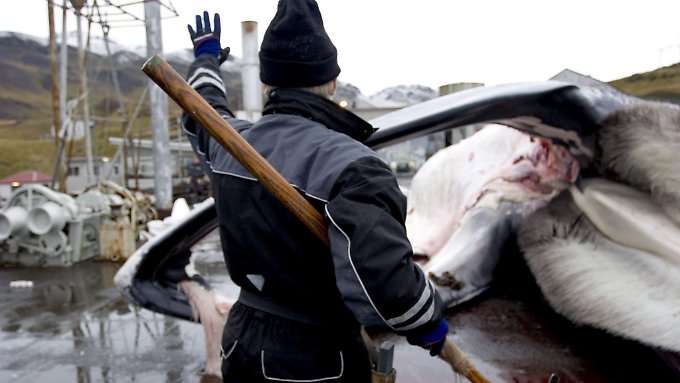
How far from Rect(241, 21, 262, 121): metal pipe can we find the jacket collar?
10.8 m

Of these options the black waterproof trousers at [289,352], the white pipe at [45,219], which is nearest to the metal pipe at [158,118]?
the white pipe at [45,219]

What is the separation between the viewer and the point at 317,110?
1.76 metres

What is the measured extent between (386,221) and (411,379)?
1.53 metres

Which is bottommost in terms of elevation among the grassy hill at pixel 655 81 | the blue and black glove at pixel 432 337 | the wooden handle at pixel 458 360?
the wooden handle at pixel 458 360

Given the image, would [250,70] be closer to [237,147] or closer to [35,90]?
[237,147]

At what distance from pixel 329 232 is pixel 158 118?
1169 cm

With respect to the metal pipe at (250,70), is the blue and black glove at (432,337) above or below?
below

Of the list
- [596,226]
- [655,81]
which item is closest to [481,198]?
[596,226]

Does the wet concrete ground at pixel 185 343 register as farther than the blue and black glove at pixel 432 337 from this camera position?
Yes

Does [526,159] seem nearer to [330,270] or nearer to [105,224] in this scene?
[330,270]

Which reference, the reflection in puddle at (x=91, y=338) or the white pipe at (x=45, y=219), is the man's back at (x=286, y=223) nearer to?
the reflection in puddle at (x=91, y=338)

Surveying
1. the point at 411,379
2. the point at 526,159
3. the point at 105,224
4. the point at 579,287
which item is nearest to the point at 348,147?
the point at 411,379

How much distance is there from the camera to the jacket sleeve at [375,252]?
142 centimetres

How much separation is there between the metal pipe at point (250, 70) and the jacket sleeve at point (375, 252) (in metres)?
11.1
